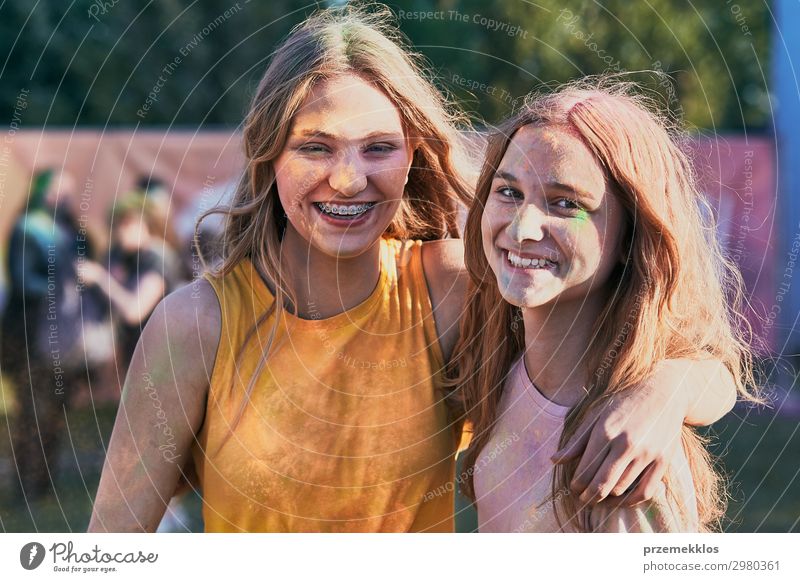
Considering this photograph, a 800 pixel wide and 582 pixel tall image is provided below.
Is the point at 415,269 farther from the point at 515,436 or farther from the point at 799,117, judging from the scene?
the point at 799,117

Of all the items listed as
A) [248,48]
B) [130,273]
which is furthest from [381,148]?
[248,48]

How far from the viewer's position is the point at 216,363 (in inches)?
84.0

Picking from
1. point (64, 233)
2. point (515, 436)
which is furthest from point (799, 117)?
point (515, 436)

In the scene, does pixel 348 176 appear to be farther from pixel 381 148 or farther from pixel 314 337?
pixel 314 337

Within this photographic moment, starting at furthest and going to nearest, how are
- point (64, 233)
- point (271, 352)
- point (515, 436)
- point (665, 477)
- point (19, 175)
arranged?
point (19, 175), point (64, 233), point (271, 352), point (515, 436), point (665, 477)

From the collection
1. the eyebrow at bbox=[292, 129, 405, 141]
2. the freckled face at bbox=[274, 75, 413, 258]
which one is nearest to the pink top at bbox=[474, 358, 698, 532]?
the freckled face at bbox=[274, 75, 413, 258]

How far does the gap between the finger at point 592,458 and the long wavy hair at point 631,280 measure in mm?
47

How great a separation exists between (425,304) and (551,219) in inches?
19.4

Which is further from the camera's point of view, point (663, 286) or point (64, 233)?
point (64, 233)

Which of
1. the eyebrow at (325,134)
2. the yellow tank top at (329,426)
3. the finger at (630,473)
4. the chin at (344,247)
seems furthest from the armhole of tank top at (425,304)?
the finger at (630,473)

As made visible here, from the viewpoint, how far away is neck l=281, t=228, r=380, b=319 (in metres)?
2.23

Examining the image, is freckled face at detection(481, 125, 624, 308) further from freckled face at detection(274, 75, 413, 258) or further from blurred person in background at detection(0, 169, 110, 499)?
blurred person in background at detection(0, 169, 110, 499)
